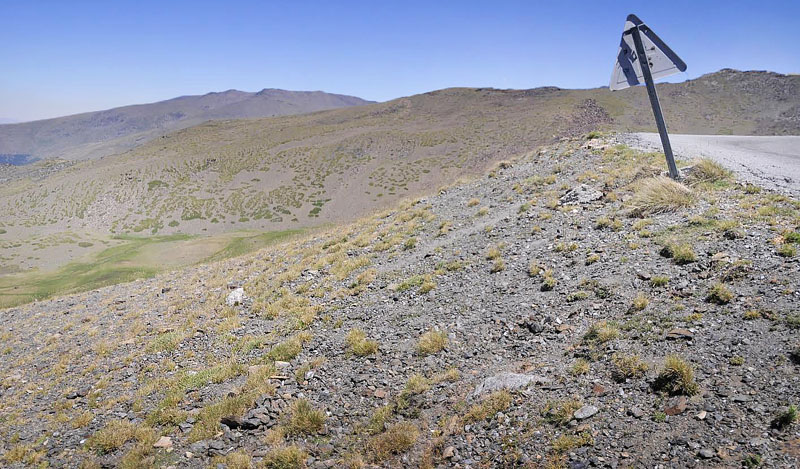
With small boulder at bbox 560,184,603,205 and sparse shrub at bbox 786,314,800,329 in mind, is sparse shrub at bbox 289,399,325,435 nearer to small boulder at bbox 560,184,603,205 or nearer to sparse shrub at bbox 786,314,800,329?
sparse shrub at bbox 786,314,800,329

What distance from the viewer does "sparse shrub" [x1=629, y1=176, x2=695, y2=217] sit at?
1013 centimetres

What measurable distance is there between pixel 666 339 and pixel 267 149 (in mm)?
84111

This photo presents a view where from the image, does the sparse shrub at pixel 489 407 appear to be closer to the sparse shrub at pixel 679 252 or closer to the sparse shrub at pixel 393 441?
the sparse shrub at pixel 393 441

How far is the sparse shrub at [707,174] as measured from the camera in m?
11.0

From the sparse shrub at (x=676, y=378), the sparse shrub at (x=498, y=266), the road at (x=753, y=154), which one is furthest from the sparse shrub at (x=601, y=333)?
the road at (x=753, y=154)

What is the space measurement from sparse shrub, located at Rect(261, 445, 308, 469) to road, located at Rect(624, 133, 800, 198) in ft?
39.9

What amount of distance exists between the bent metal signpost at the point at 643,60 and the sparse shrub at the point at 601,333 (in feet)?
20.7

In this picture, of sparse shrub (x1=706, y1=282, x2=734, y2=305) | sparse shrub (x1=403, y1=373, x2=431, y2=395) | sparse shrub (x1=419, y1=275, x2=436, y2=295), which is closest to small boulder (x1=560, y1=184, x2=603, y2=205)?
sparse shrub (x1=419, y1=275, x2=436, y2=295)

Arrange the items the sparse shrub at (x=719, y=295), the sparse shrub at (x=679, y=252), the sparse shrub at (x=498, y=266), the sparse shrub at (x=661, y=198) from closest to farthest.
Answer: the sparse shrub at (x=719, y=295) < the sparse shrub at (x=679, y=252) < the sparse shrub at (x=661, y=198) < the sparse shrub at (x=498, y=266)

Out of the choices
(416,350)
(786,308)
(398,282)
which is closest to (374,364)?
(416,350)

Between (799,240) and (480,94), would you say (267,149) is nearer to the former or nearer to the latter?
(480,94)

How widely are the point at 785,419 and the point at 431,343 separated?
5124 mm

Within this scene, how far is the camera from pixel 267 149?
266 ft

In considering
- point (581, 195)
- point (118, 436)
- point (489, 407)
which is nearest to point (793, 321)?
point (489, 407)
